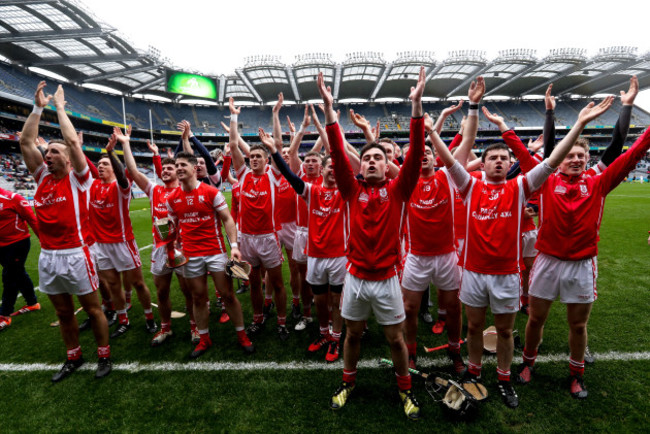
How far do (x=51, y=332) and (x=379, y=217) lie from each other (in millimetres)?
5311

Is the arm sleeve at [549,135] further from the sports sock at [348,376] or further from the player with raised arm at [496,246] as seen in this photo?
the sports sock at [348,376]

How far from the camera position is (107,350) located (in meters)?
3.62

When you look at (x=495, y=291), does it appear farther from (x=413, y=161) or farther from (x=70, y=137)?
(x=70, y=137)

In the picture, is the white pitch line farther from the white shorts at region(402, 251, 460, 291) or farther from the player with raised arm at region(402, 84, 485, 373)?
the white shorts at region(402, 251, 460, 291)

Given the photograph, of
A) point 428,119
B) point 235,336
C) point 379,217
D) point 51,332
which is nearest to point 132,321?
point 51,332

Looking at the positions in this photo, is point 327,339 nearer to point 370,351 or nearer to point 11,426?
point 370,351

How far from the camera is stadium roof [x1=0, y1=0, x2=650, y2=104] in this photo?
23922mm

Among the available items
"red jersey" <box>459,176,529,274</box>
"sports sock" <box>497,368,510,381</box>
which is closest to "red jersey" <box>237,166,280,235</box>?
"red jersey" <box>459,176,529,274</box>

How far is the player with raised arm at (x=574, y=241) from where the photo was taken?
9.21ft

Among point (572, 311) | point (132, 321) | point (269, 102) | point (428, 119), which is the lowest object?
point (132, 321)

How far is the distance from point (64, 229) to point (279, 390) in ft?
10.0

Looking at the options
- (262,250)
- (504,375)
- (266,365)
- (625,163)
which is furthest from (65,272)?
(625,163)

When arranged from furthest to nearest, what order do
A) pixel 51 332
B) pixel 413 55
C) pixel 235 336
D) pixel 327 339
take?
pixel 413 55, pixel 51 332, pixel 235 336, pixel 327 339

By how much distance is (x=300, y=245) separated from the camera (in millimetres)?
4566
